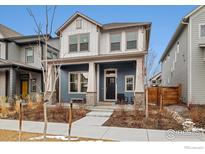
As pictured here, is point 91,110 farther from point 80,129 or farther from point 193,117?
point 193,117

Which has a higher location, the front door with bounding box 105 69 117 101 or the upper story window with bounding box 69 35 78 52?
the upper story window with bounding box 69 35 78 52

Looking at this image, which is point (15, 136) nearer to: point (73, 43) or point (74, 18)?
point (73, 43)

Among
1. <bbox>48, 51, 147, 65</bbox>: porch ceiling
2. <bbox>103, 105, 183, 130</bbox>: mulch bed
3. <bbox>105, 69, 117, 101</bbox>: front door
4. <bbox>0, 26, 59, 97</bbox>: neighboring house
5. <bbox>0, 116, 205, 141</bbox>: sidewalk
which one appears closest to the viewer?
<bbox>0, 116, 205, 141</bbox>: sidewalk

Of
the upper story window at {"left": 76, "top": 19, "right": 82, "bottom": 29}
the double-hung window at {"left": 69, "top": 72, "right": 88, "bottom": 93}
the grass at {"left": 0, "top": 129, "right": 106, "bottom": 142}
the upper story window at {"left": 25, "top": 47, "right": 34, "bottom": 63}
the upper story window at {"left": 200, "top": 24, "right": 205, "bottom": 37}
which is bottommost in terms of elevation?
the grass at {"left": 0, "top": 129, "right": 106, "bottom": 142}

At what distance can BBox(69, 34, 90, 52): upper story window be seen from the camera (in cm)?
1423

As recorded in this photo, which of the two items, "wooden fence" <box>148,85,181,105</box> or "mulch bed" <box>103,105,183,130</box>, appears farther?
"wooden fence" <box>148,85,181,105</box>

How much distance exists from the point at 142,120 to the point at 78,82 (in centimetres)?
753

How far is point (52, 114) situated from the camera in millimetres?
9516

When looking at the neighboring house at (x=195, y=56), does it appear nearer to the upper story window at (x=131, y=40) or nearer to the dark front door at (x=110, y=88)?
the upper story window at (x=131, y=40)

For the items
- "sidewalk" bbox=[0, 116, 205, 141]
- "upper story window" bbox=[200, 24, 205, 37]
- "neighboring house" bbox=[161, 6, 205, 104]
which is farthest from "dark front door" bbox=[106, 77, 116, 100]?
"upper story window" bbox=[200, 24, 205, 37]

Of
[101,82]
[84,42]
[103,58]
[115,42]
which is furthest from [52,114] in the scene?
[115,42]

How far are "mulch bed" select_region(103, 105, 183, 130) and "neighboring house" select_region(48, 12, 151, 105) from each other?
12.9 feet

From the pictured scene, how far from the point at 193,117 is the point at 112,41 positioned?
7.92 metres

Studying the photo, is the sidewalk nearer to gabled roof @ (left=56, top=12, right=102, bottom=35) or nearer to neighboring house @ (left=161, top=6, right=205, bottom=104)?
neighboring house @ (left=161, top=6, right=205, bottom=104)
